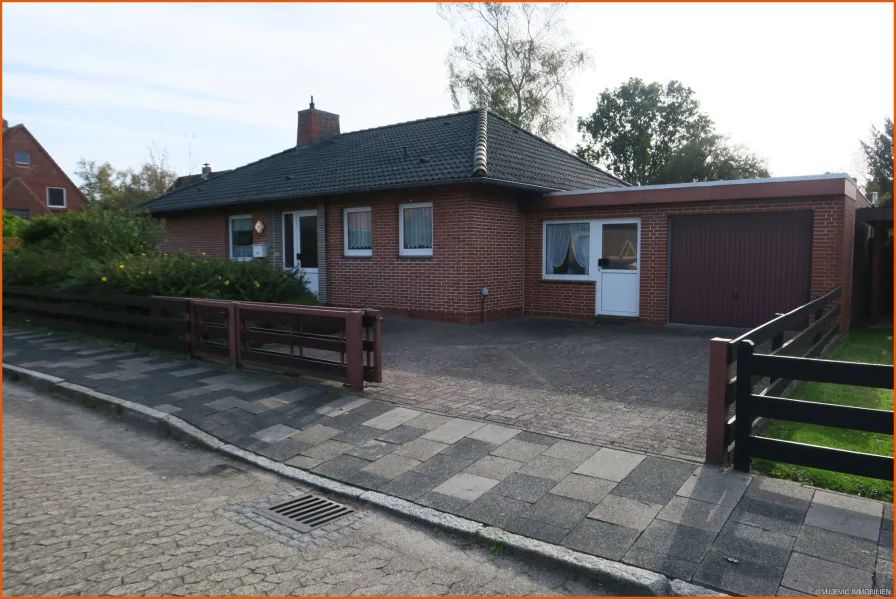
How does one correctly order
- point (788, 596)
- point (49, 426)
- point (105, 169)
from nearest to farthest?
1. point (788, 596)
2. point (49, 426)
3. point (105, 169)

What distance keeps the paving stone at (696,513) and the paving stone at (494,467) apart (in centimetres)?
125

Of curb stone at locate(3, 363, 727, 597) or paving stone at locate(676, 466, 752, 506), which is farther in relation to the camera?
paving stone at locate(676, 466, 752, 506)

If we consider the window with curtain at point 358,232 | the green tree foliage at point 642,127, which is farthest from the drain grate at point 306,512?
the green tree foliage at point 642,127

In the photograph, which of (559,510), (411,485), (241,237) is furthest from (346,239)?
(559,510)

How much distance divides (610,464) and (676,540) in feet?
4.04

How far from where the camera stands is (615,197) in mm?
12945

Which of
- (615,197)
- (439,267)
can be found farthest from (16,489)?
(615,197)

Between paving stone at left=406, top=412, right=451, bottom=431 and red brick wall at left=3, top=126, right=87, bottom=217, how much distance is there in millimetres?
49831

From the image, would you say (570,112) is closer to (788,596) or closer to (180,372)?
(180,372)

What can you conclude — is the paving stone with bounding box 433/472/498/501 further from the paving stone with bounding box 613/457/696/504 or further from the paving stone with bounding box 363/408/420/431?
the paving stone with bounding box 363/408/420/431

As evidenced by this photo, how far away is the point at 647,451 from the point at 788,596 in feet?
6.93

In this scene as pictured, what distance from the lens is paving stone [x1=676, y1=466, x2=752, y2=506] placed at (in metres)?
4.39

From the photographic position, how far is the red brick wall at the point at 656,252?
36.1 feet

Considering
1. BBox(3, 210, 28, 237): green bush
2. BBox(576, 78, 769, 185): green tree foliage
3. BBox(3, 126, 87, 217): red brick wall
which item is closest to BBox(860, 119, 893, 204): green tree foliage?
BBox(576, 78, 769, 185): green tree foliage
